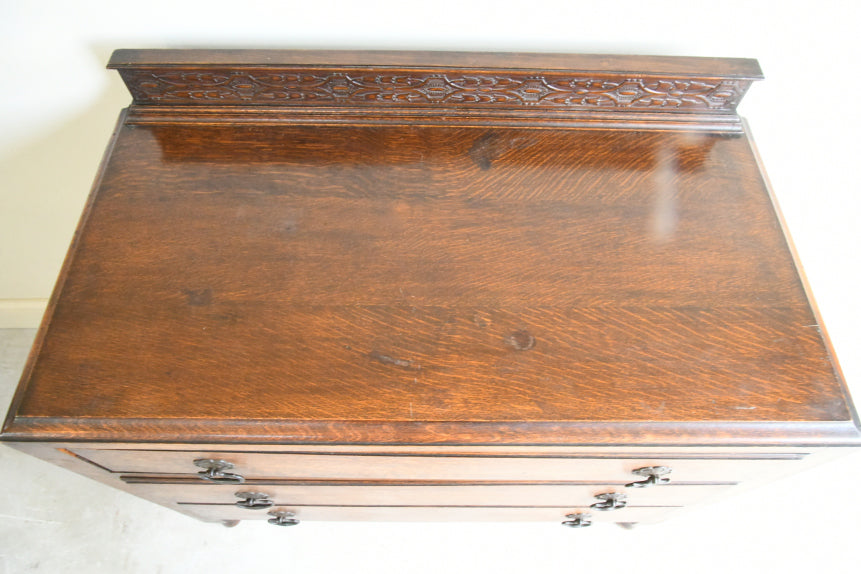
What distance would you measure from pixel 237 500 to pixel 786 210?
129 centimetres

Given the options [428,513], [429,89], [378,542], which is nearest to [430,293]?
[429,89]

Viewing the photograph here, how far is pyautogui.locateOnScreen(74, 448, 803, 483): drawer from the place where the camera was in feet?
2.33

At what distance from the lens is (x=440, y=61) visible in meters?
A: 0.80

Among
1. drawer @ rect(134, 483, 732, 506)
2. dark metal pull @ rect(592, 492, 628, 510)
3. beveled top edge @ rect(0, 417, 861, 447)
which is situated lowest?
beveled top edge @ rect(0, 417, 861, 447)

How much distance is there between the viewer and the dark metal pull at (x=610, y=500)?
3.01 ft

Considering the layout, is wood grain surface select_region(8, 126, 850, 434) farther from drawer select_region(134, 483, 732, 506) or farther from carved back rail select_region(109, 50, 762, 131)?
drawer select_region(134, 483, 732, 506)

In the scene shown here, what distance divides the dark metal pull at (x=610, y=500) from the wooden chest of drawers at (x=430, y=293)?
2cm

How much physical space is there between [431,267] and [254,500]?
552 millimetres

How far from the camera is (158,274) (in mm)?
709

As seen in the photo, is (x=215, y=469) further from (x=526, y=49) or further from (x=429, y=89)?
(x=526, y=49)

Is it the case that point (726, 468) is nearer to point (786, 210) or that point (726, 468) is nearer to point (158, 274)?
point (786, 210)

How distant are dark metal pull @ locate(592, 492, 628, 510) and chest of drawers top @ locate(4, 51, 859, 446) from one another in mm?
343

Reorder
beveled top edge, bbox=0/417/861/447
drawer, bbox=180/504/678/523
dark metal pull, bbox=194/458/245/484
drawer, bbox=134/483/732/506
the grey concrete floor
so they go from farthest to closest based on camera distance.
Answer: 1. the grey concrete floor
2. drawer, bbox=180/504/678/523
3. drawer, bbox=134/483/732/506
4. dark metal pull, bbox=194/458/245/484
5. beveled top edge, bbox=0/417/861/447

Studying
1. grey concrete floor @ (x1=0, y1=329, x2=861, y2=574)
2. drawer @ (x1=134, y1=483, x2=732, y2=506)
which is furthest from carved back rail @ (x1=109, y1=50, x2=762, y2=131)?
grey concrete floor @ (x1=0, y1=329, x2=861, y2=574)
